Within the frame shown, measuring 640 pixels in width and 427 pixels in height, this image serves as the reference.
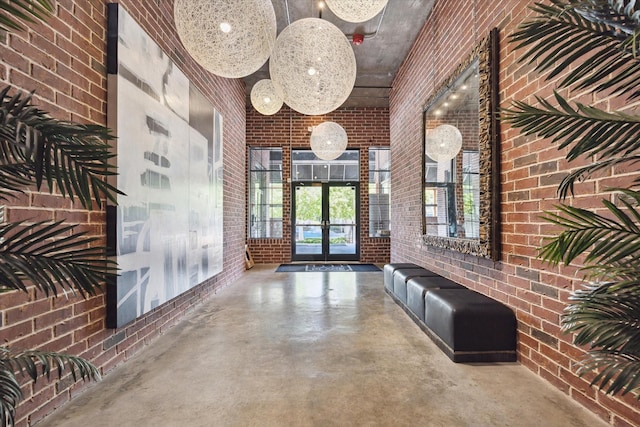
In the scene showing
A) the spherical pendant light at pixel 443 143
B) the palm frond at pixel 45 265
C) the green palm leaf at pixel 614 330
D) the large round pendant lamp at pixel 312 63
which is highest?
the large round pendant lamp at pixel 312 63

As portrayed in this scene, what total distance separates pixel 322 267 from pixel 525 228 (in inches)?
185

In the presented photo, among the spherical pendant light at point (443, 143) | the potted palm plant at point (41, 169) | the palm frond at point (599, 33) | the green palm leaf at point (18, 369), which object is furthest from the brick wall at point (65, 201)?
the spherical pendant light at point (443, 143)

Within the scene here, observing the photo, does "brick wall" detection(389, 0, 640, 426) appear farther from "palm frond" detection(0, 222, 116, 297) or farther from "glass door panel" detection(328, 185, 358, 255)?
"glass door panel" detection(328, 185, 358, 255)

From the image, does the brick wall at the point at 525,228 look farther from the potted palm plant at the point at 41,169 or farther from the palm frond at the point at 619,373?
the potted palm plant at the point at 41,169

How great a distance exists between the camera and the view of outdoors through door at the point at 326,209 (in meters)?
7.39

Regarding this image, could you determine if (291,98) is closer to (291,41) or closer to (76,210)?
(291,41)

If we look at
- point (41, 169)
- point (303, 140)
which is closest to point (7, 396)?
point (41, 169)

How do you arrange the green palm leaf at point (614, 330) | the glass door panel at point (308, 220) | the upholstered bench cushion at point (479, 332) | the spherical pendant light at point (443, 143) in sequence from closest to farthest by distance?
the green palm leaf at point (614, 330)
the upholstered bench cushion at point (479, 332)
the spherical pendant light at point (443, 143)
the glass door panel at point (308, 220)

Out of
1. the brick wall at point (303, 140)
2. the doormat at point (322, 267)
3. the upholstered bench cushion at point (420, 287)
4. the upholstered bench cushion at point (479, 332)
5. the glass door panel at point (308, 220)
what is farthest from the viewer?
the glass door panel at point (308, 220)

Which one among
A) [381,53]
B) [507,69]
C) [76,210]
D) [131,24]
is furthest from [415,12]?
[76,210]

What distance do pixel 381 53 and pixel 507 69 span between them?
10.0 ft

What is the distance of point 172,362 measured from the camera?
2.28m

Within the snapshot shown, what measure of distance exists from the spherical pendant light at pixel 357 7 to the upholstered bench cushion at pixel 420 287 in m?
2.25

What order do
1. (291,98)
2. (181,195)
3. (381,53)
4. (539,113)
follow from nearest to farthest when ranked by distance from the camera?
(539,113) < (291,98) < (181,195) < (381,53)
